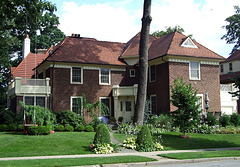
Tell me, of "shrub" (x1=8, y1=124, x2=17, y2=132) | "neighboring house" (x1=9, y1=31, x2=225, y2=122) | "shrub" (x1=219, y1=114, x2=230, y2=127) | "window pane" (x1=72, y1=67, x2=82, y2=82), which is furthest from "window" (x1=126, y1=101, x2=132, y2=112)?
"shrub" (x1=8, y1=124, x2=17, y2=132)

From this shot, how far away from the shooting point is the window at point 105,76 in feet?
92.7

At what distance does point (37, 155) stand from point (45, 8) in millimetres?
8923

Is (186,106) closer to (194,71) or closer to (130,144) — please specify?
(130,144)

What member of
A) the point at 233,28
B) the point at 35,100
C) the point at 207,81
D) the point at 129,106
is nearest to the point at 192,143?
the point at 207,81

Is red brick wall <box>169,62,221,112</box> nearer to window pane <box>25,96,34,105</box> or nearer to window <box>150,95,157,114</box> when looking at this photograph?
window <box>150,95,157,114</box>

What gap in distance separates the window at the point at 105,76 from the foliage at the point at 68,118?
5389mm

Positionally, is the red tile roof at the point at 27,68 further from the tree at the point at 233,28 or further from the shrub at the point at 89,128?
the tree at the point at 233,28

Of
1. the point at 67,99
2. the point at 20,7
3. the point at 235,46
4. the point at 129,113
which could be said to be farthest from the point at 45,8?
the point at 235,46

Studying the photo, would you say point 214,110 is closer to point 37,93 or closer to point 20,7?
point 37,93

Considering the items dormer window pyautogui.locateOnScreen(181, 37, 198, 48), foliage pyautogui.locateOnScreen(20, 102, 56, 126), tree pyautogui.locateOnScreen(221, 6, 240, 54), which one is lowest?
foliage pyautogui.locateOnScreen(20, 102, 56, 126)

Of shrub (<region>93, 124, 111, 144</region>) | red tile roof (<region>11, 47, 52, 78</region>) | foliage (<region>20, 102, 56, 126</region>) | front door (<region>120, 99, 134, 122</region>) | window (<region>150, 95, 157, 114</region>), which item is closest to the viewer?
shrub (<region>93, 124, 111, 144</region>)

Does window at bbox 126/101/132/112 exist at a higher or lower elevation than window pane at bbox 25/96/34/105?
lower

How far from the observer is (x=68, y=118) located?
23734mm

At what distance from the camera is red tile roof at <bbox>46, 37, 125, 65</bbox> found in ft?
89.3
